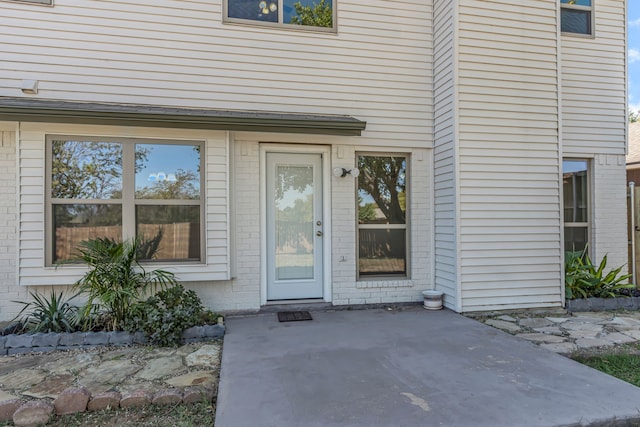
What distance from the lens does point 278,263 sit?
5078 millimetres

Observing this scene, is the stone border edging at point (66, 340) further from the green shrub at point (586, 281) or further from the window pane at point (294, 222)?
the green shrub at point (586, 281)

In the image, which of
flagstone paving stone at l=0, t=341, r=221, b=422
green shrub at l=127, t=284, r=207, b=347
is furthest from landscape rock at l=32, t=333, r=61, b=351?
green shrub at l=127, t=284, r=207, b=347

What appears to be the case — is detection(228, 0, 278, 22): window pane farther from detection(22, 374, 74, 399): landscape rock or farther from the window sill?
detection(22, 374, 74, 399): landscape rock

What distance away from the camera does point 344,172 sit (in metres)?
5.11

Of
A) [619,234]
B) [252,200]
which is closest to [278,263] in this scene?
[252,200]

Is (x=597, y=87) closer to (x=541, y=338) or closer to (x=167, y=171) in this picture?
(x=541, y=338)

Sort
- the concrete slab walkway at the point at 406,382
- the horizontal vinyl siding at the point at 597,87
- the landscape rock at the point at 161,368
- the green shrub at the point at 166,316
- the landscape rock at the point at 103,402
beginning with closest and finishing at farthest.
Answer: the concrete slab walkway at the point at 406,382
the landscape rock at the point at 103,402
the landscape rock at the point at 161,368
the green shrub at the point at 166,316
the horizontal vinyl siding at the point at 597,87

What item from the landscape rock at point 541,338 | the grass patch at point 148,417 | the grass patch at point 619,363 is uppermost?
the landscape rock at point 541,338

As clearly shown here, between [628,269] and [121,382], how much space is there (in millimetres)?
7238

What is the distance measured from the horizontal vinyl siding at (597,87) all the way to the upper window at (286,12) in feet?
12.0

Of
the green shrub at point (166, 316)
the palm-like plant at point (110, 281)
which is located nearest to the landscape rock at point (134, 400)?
the green shrub at point (166, 316)

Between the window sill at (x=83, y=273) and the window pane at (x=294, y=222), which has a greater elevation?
the window pane at (x=294, y=222)

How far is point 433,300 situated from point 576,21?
15.9ft

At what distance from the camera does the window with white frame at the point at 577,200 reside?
5.98 m
